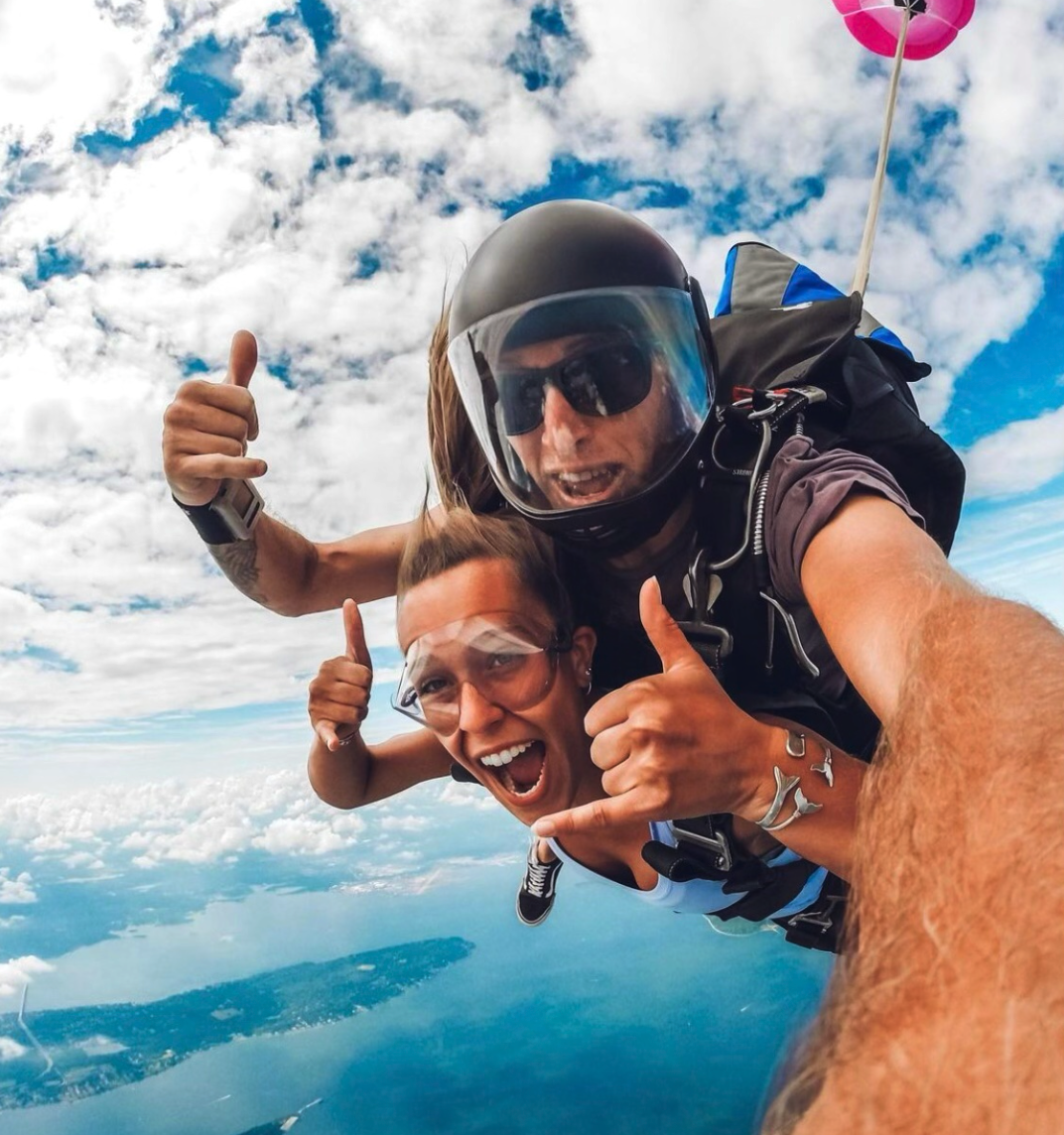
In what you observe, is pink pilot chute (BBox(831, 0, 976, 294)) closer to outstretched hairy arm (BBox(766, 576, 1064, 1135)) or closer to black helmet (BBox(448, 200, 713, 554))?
black helmet (BBox(448, 200, 713, 554))

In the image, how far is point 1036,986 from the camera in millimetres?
430

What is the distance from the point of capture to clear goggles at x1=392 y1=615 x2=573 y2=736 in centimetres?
183

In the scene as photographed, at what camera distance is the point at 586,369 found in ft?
5.29

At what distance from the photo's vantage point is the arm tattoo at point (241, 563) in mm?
2264

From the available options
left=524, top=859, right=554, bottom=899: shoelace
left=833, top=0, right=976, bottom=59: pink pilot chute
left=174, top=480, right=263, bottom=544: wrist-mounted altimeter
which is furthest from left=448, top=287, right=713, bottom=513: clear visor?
left=833, top=0, right=976, bottom=59: pink pilot chute

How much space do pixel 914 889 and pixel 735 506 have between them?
1.01m

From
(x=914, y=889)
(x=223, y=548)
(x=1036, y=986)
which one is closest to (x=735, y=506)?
(x=914, y=889)

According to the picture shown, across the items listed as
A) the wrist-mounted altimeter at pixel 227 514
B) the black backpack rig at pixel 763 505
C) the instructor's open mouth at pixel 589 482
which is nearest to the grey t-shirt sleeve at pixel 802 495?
the black backpack rig at pixel 763 505

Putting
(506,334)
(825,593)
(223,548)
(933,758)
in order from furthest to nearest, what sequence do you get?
1. (223,548)
2. (506,334)
3. (825,593)
4. (933,758)

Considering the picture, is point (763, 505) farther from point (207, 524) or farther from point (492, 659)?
point (207, 524)

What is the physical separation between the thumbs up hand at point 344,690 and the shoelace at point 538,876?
1.71 metres

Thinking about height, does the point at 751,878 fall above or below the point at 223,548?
below

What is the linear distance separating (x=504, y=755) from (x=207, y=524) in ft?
3.37

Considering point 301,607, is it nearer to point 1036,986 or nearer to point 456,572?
point 456,572
